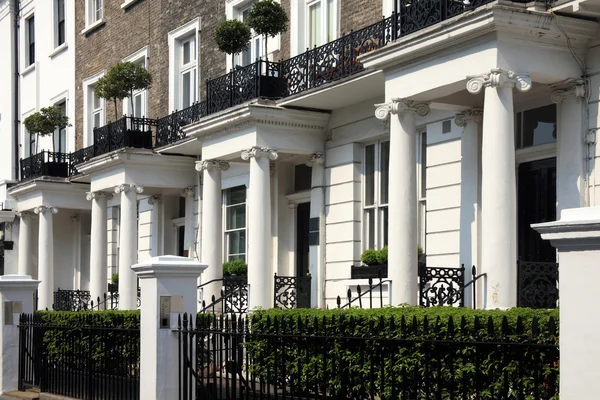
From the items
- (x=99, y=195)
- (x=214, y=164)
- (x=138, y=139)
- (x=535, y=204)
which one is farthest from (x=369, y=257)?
(x=99, y=195)

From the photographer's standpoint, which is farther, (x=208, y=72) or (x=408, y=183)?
(x=208, y=72)

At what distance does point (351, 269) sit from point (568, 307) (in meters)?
11.5

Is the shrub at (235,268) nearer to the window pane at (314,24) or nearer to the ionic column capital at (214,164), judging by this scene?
the ionic column capital at (214,164)

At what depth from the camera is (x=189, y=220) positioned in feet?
78.0

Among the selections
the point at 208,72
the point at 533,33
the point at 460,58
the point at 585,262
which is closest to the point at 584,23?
the point at 533,33

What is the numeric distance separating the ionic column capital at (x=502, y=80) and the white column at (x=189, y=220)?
12124mm

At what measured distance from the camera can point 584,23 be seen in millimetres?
12594

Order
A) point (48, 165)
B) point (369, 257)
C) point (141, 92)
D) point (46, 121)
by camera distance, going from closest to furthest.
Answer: point (369, 257)
point (141, 92)
point (46, 121)
point (48, 165)

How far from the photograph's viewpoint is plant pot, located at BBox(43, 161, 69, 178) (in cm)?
2784

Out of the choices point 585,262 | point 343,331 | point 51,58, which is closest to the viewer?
point 585,262

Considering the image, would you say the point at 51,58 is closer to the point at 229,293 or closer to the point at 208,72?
the point at 208,72

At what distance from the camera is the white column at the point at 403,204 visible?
13.5m

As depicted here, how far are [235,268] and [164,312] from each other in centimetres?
965

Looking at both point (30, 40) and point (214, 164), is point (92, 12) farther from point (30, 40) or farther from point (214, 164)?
point (214, 164)
